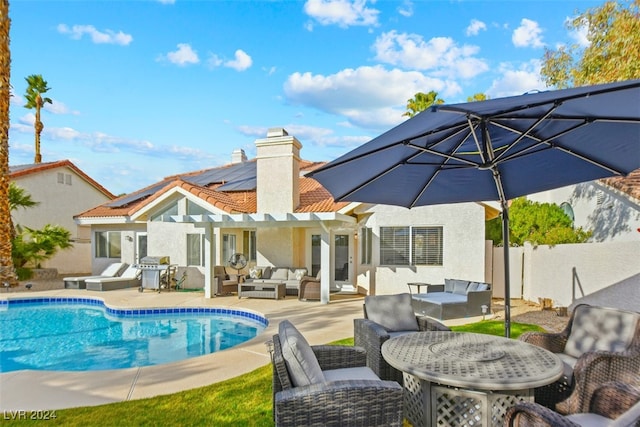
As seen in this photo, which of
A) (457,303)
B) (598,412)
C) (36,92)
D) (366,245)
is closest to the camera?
(598,412)

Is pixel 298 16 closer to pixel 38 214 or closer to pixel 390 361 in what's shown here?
pixel 390 361

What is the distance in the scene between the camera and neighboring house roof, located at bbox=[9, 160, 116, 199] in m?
22.8

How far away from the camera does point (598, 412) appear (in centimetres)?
371

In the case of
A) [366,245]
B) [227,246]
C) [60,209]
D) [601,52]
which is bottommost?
[227,246]

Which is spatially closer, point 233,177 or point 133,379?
point 133,379

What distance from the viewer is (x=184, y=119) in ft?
60.3

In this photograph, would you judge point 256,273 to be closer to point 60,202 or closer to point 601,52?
point 601,52

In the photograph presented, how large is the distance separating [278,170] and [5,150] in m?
13.3

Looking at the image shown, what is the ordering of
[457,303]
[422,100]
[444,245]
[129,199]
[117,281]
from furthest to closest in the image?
[422,100] < [129,199] < [117,281] < [444,245] < [457,303]

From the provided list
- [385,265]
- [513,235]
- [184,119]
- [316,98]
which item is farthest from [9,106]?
[513,235]

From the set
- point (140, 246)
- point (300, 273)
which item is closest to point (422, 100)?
point (300, 273)

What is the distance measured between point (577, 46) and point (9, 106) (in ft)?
80.3

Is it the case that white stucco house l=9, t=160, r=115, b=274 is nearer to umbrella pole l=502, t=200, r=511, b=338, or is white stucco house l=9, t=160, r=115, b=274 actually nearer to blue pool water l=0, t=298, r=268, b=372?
blue pool water l=0, t=298, r=268, b=372

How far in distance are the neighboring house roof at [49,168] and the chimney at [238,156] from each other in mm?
10279
